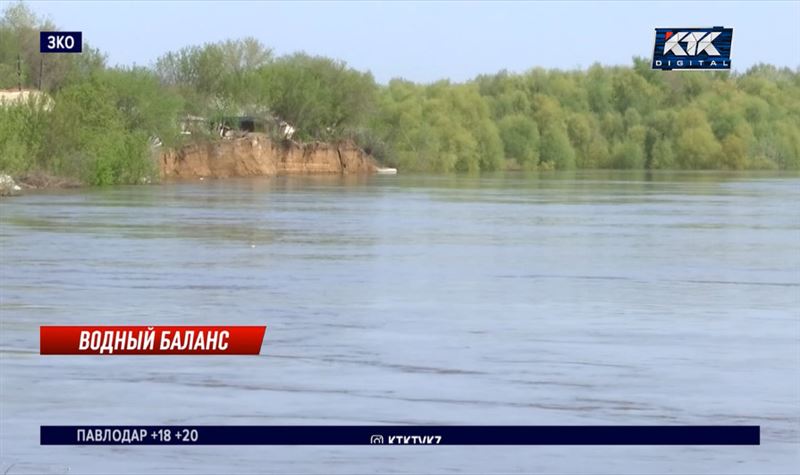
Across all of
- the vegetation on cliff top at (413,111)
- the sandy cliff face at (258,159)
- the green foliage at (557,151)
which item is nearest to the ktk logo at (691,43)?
the vegetation on cliff top at (413,111)

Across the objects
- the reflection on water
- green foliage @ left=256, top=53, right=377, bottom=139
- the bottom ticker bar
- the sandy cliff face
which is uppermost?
green foliage @ left=256, top=53, right=377, bottom=139

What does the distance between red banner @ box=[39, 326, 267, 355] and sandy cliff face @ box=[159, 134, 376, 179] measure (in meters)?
54.3

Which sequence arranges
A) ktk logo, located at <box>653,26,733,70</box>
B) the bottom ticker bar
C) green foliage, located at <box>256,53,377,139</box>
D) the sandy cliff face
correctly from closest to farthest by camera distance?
the bottom ticker bar
ktk logo, located at <box>653,26,733,70</box>
the sandy cliff face
green foliage, located at <box>256,53,377,139</box>

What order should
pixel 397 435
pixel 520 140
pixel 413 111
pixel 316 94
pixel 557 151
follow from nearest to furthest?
pixel 397 435 → pixel 316 94 → pixel 413 111 → pixel 520 140 → pixel 557 151

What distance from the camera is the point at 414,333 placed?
50.3 ft

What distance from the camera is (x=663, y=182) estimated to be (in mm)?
71500

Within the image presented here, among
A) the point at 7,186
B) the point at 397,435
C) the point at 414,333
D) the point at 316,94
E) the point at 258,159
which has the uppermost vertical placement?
the point at 316,94

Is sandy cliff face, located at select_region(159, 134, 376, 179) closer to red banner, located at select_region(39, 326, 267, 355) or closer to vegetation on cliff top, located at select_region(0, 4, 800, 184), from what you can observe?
vegetation on cliff top, located at select_region(0, 4, 800, 184)

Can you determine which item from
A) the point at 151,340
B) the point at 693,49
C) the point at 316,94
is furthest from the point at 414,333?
the point at 316,94

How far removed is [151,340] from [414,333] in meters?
2.57

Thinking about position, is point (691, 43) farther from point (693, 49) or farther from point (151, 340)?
point (151, 340)

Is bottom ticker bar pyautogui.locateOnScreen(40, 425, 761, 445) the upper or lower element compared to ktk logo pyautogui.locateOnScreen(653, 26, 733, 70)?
lower

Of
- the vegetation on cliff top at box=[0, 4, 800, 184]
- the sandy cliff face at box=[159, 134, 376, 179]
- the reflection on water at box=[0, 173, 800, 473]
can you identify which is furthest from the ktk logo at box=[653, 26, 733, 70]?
the sandy cliff face at box=[159, 134, 376, 179]

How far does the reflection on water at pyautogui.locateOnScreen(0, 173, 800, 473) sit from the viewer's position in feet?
31.8
